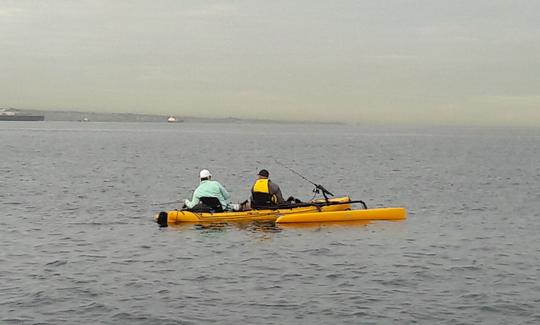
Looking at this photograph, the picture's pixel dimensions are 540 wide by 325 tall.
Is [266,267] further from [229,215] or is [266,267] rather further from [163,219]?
[163,219]

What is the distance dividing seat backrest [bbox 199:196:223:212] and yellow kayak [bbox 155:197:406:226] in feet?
0.87

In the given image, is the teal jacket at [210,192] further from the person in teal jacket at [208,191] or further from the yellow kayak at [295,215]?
the yellow kayak at [295,215]

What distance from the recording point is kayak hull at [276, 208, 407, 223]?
2505cm

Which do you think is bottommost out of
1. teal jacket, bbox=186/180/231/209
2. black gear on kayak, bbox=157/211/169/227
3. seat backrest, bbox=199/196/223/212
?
black gear on kayak, bbox=157/211/169/227

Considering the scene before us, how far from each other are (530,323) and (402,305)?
8.37 ft

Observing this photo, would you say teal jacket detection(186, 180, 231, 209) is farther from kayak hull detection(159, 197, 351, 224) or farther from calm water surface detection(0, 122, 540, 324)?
calm water surface detection(0, 122, 540, 324)

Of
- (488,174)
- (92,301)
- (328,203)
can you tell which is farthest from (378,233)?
(488,174)

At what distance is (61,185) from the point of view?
4384 centimetres

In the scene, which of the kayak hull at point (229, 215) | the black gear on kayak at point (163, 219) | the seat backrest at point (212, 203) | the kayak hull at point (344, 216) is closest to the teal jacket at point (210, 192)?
the seat backrest at point (212, 203)

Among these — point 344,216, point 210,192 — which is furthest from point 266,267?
point 344,216

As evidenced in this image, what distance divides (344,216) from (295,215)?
190cm

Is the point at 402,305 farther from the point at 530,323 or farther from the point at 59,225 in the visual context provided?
the point at 59,225

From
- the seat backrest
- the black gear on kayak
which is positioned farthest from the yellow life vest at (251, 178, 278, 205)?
the black gear on kayak

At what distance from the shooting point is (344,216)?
25.8m
